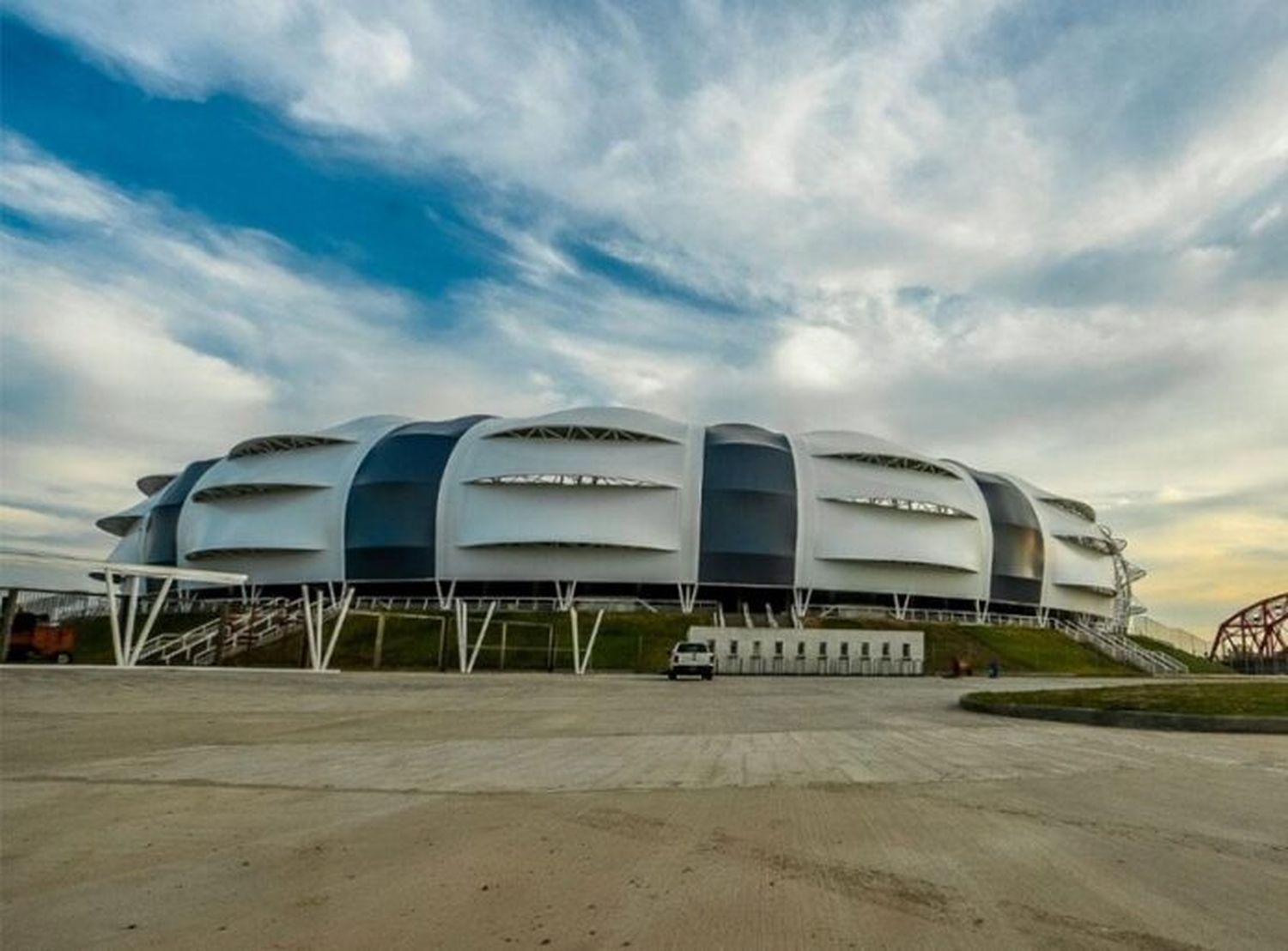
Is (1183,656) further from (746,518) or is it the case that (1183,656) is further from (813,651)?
(813,651)

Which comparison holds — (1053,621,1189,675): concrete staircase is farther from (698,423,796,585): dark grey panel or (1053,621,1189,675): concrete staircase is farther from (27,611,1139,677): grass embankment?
(698,423,796,585): dark grey panel

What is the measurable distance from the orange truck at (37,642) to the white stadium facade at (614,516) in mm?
22030

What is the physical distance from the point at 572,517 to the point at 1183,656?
152ft

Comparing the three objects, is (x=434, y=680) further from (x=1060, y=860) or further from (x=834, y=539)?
(x=834, y=539)

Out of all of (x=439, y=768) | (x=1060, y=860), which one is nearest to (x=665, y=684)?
(x=439, y=768)

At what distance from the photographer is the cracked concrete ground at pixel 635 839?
4449 millimetres

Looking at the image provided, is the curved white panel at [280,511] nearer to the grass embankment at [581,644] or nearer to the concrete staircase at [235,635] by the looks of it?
the grass embankment at [581,644]

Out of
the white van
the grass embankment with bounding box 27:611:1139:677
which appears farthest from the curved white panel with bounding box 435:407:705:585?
the white van

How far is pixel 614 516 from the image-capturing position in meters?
59.4

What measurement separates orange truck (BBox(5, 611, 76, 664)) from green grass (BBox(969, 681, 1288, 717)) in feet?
126

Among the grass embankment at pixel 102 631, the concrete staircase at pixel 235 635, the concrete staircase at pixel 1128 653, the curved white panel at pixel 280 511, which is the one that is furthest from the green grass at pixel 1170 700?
the curved white panel at pixel 280 511

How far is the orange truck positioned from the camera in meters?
39.0

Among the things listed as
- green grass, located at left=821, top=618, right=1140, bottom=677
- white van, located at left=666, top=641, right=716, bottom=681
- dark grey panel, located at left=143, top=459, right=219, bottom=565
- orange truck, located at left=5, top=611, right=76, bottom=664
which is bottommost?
orange truck, located at left=5, top=611, right=76, bottom=664

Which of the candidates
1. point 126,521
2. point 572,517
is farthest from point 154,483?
point 572,517
